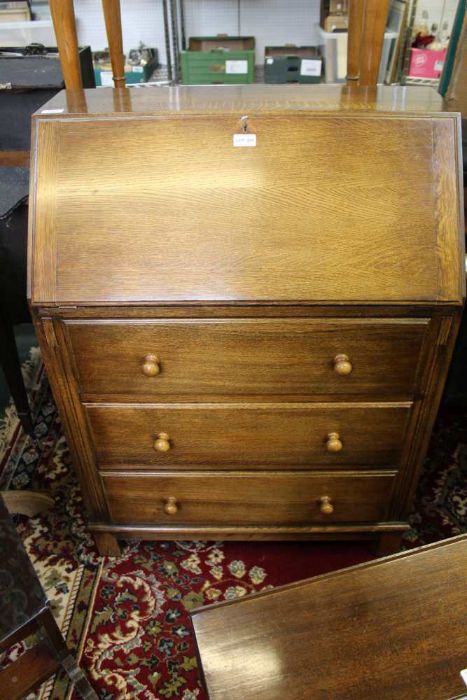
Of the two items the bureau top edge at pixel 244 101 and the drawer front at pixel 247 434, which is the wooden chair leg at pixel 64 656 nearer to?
the drawer front at pixel 247 434

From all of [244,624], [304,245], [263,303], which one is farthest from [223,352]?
[244,624]

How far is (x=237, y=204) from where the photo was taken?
3.41 feet

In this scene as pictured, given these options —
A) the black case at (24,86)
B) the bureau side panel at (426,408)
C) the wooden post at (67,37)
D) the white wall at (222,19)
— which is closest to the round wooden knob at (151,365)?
the bureau side panel at (426,408)

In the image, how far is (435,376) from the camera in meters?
1.12

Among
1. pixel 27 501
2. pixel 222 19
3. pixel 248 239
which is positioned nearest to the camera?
pixel 248 239

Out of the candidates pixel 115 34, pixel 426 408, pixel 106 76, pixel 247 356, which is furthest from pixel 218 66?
pixel 426 408

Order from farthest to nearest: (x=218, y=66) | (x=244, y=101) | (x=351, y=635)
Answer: (x=218, y=66)
(x=244, y=101)
(x=351, y=635)

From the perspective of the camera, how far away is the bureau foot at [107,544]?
147 centimetres

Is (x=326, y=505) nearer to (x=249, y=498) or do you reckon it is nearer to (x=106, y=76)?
(x=249, y=498)

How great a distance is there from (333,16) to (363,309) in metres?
1.66

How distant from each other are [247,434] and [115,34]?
3.29ft

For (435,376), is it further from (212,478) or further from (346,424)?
(212,478)

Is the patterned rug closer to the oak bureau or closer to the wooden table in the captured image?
the wooden table

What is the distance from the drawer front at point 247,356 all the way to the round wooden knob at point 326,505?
34 centimetres
